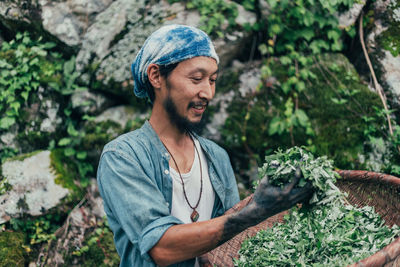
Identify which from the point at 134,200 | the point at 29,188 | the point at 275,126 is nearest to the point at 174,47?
the point at 134,200

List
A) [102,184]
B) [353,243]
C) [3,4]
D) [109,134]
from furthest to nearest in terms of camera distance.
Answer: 1. [3,4]
2. [109,134]
3. [353,243]
4. [102,184]

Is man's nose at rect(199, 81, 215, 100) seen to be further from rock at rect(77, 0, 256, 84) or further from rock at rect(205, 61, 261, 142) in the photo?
rock at rect(77, 0, 256, 84)

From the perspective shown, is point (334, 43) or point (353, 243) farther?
point (334, 43)

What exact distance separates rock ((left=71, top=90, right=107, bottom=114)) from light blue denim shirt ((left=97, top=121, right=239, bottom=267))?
1954 millimetres

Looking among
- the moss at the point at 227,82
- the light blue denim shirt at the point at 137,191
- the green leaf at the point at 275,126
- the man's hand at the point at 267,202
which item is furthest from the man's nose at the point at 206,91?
the moss at the point at 227,82

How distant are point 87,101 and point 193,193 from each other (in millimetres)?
2198

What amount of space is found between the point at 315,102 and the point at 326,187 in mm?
2203

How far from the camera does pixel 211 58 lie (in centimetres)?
212

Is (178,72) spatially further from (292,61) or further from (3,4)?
(3,4)

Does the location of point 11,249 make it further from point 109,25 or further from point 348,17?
point 348,17

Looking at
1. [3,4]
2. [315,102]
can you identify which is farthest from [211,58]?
[3,4]

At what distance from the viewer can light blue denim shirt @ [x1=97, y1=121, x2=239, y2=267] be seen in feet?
5.80

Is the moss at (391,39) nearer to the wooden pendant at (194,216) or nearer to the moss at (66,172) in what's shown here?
the wooden pendant at (194,216)

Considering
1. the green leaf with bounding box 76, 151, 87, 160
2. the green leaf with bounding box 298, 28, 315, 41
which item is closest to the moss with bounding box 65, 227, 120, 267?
the green leaf with bounding box 76, 151, 87, 160
